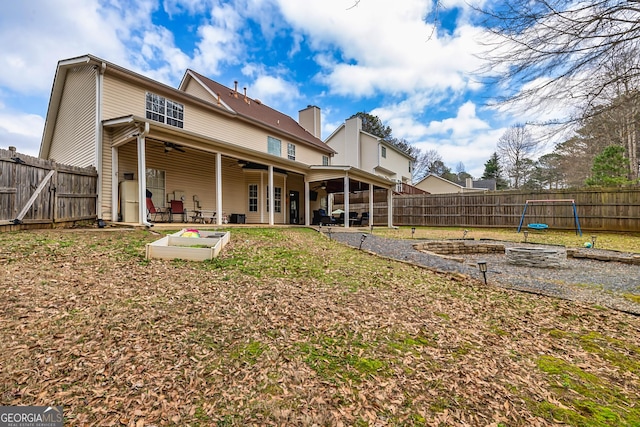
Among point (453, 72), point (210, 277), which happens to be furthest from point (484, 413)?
point (453, 72)

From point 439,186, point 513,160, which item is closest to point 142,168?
point 439,186

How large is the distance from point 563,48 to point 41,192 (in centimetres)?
1068

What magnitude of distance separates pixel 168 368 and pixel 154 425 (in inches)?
21.1

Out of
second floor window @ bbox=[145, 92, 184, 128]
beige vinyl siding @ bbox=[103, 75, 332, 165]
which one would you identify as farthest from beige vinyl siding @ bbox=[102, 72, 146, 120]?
second floor window @ bbox=[145, 92, 184, 128]

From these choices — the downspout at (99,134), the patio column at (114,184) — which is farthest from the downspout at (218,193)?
the downspout at (99,134)

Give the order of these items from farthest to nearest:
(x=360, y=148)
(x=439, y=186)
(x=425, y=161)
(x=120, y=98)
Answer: (x=425, y=161) → (x=439, y=186) → (x=360, y=148) → (x=120, y=98)

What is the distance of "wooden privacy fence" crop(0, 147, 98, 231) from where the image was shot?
21.0 ft

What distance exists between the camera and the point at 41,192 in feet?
23.2

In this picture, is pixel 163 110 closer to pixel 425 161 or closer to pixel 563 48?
pixel 563 48

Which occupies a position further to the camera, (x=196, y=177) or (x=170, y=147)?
(x=196, y=177)

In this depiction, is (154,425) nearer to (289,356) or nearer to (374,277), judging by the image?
(289,356)

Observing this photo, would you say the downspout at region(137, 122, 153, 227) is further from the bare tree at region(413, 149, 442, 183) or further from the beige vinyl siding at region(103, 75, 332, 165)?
the bare tree at region(413, 149, 442, 183)

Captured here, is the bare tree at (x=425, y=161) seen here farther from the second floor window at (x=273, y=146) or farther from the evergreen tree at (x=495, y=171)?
the second floor window at (x=273, y=146)

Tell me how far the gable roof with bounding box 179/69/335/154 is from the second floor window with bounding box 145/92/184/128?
103 inches
